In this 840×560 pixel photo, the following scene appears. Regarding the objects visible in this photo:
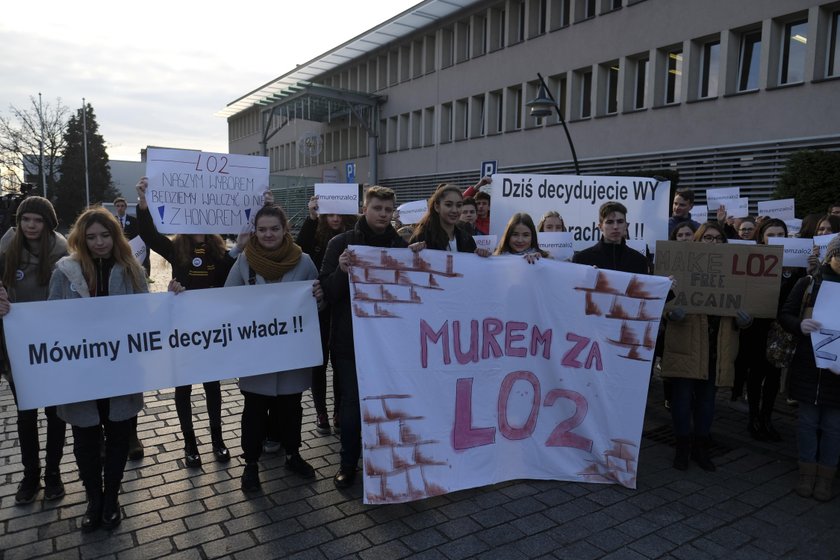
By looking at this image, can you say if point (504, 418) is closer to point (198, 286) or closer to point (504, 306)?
point (504, 306)

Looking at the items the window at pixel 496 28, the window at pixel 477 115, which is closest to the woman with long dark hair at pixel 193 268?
the window at pixel 496 28

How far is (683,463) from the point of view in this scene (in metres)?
4.73

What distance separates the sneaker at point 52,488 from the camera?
403 centimetres

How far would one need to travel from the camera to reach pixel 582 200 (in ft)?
21.0

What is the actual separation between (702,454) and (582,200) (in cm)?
280

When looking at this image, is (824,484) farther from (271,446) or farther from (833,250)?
(271,446)

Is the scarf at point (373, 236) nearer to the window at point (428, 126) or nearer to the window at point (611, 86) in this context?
the window at point (611, 86)

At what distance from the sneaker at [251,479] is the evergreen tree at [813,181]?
11.6 m

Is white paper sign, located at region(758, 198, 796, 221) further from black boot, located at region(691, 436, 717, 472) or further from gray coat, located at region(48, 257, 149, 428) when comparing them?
gray coat, located at region(48, 257, 149, 428)

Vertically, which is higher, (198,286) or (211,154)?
(211,154)

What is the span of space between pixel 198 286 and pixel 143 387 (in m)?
1.08

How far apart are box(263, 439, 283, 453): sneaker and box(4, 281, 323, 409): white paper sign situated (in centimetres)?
107

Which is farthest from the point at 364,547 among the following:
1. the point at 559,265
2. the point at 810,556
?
the point at 810,556

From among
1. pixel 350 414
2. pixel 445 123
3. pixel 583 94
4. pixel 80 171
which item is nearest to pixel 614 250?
pixel 350 414
